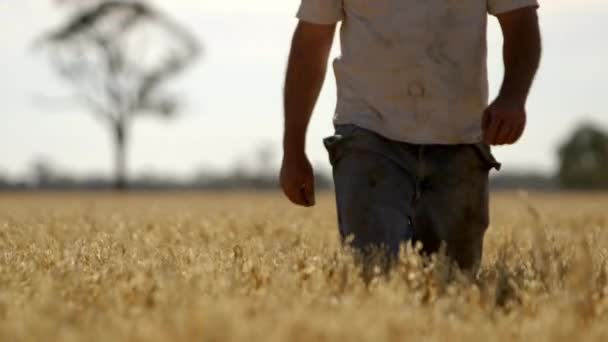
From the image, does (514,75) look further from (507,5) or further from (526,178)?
(526,178)

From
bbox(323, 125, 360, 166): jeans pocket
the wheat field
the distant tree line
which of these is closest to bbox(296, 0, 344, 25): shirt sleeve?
bbox(323, 125, 360, 166): jeans pocket

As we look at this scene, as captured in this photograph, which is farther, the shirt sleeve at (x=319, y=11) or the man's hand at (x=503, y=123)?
the shirt sleeve at (x=319, y=11)

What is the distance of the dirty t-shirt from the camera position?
4793 millimetres

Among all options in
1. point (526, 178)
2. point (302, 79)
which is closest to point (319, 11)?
point (302, 79)

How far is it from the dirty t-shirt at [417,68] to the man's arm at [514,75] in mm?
61

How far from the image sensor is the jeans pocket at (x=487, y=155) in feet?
16.1

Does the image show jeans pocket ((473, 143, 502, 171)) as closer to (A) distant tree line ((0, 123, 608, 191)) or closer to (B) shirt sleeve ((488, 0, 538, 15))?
(B) shirt sleeve ((488, 0, 538, 15))

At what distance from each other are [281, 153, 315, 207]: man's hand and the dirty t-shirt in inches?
9.1

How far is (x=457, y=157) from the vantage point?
488cm

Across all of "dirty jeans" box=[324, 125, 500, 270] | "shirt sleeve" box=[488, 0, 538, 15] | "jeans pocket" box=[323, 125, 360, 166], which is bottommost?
"dirty jeans" box=[324, 125, 500, 270]

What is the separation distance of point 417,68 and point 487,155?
0.46 meters

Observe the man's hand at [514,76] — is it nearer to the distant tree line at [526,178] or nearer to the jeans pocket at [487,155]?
the jeans pocket at [487,155]

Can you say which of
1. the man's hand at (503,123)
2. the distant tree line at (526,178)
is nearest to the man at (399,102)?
the man's hand at (503,123)

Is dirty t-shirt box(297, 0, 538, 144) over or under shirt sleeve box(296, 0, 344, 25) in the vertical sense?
under
